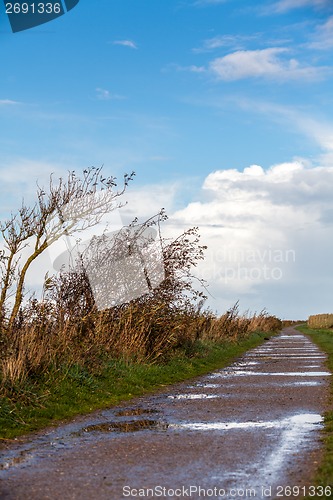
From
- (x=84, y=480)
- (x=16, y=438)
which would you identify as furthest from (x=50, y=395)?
(x=84, y=480)

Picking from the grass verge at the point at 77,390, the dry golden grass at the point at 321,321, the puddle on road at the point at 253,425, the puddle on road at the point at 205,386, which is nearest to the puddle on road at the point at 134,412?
the grass verge at the point at 77,390

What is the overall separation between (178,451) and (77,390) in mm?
6030

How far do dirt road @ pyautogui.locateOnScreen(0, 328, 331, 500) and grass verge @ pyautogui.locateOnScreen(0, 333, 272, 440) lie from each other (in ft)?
1.94

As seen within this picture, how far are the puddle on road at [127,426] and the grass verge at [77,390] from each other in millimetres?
940

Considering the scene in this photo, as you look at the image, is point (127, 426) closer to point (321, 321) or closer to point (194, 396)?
point (194, 396)

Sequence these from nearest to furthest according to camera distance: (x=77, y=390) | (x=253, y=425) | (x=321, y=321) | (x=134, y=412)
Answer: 1. (x=253, y=425)
2. (x=134, y=412)
3. (x=77, y=390)
4. (x=321, y=321)

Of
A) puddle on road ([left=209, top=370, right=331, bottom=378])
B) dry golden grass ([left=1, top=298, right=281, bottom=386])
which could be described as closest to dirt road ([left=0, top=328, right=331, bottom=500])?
dry golden grass ([left=1, top=298, right=281, bottom=386])

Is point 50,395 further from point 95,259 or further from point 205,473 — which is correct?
point 95,259

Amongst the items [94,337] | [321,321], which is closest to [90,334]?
[94,337]

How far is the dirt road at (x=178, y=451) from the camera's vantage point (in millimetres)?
7512

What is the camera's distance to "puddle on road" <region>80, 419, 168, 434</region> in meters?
11.6

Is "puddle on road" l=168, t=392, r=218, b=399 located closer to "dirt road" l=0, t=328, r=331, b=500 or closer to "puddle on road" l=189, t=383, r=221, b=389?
"dirt road" l=0, t=328, r=331, b=500

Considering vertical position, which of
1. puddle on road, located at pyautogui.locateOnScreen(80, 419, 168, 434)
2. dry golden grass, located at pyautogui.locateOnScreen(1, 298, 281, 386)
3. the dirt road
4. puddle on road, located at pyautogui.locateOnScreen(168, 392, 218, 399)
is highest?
dry golden grass, located at pyautogui.locateOnScreen(1, 298, 281, 386)

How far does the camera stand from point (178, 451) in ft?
31.3
